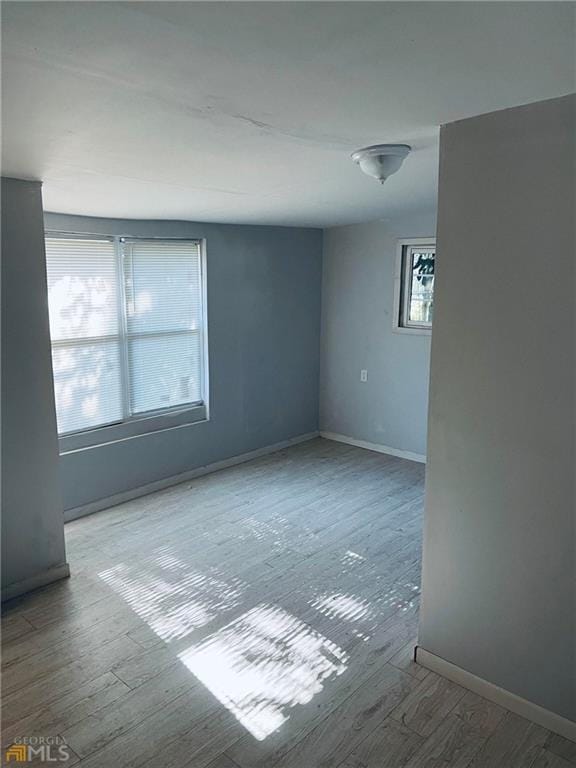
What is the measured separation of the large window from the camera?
11.8 feet

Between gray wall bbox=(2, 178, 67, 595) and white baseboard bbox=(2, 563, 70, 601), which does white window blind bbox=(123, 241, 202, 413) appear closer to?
gray wall bbox=(2, 178, 67, 595)

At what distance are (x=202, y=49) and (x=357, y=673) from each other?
2.28 meters

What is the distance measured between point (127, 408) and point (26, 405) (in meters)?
1.30

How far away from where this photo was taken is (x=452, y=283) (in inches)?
79.8

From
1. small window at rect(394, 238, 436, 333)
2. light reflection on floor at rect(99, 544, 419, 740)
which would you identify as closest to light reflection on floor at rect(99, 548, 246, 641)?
light reflection on floor at rect(99, 544, 419, 740)

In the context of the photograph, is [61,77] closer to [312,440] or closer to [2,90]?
[2,90]

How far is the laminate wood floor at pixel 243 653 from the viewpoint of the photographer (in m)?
1.91

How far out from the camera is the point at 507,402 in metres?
1.93

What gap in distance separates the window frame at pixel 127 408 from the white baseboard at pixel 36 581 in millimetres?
896

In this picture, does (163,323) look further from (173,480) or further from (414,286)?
(414,286)

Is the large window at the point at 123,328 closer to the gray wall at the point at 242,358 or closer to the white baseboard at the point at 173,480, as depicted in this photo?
the gray wall at the point at 242,358

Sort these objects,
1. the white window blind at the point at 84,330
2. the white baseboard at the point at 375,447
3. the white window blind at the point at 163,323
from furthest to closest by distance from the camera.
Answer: the white baseboard at the point at 375,447 → the white window blind at the point at 163,323 → the white window blind at the point at 84,330

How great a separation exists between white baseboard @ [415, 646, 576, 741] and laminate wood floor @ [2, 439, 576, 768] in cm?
4

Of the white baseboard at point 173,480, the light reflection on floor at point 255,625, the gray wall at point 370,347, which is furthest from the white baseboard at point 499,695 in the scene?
the gray wall at point 370,347
